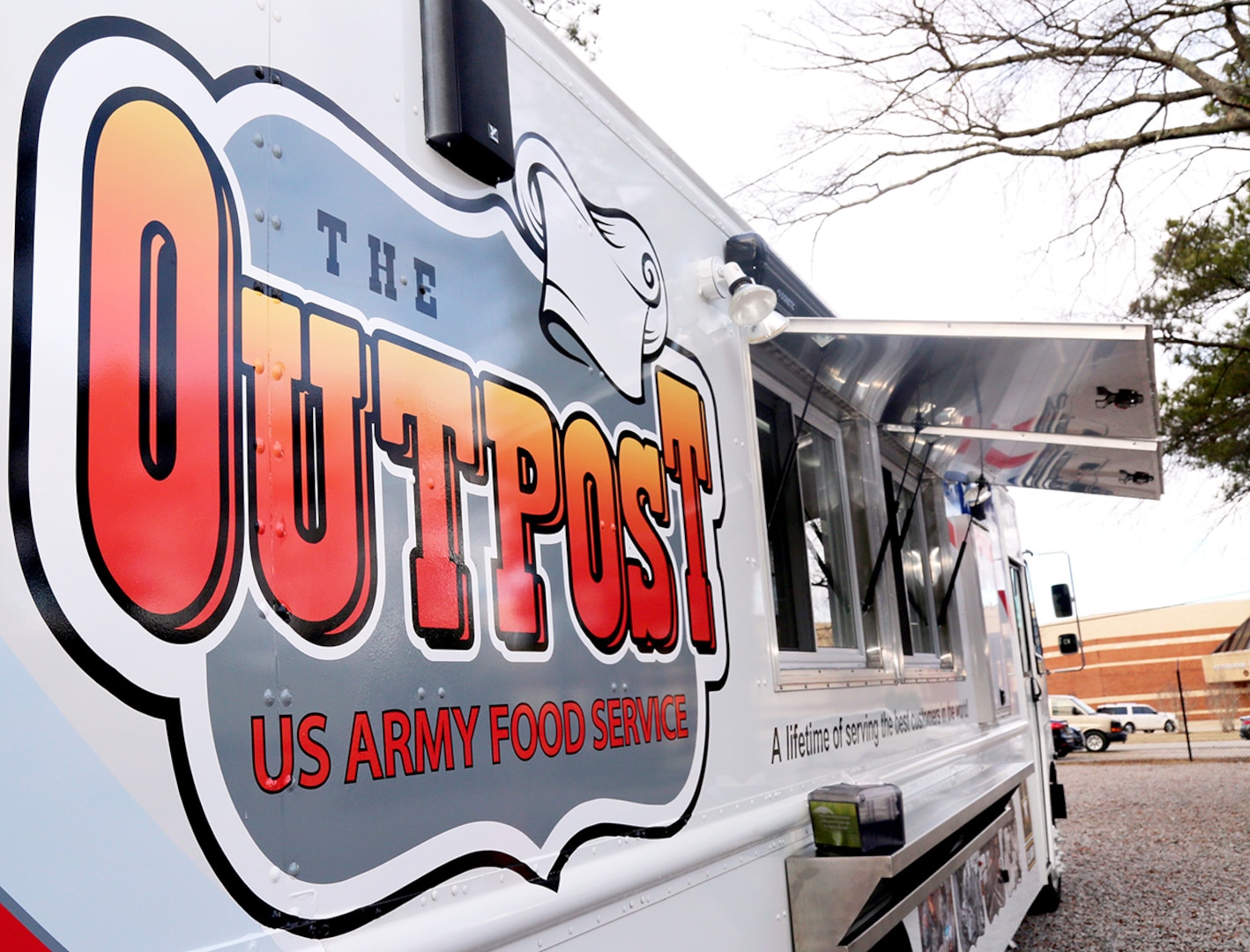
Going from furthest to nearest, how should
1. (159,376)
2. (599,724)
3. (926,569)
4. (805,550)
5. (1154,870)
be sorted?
(1154,870) → (926,569) → (805,550) → (599,724) → (159,376)

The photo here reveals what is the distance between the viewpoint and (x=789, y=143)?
29.3 ft

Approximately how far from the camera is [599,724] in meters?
1.91

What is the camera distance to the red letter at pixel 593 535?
1927 mm

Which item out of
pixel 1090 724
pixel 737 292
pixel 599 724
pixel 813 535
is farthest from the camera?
pixel 1090 724

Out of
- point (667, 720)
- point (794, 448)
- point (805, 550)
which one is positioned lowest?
point (667, 720)

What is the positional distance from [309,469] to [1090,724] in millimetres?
25749

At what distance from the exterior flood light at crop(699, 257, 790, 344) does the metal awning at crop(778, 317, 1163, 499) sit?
1.50 ft

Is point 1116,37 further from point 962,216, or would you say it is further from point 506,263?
point 506,263

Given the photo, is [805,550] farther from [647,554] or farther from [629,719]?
[629,719]

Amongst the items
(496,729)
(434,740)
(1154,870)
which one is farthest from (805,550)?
(1154,870)

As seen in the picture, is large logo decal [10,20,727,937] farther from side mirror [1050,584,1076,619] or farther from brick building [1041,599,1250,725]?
brick building [1041,599,1250,725]

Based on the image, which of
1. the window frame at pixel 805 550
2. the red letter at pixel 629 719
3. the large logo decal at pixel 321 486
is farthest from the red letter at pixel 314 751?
the window frame at pixel 805 550

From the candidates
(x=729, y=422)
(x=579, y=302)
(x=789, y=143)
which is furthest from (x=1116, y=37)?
(x=579, y=302)

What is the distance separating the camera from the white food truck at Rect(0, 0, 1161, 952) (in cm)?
110
